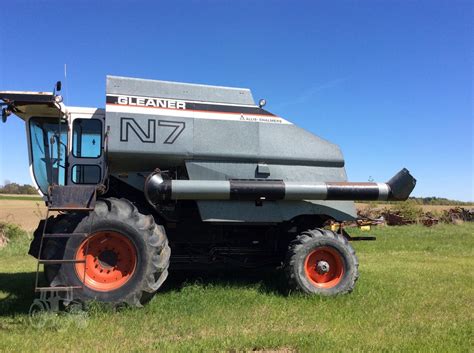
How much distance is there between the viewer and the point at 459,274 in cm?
950

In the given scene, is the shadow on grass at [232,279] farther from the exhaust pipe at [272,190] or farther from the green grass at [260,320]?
the exhaust pipe at [272,190]

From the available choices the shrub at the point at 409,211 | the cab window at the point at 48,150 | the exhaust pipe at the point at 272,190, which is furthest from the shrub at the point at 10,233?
the shrub at the point at 409,211

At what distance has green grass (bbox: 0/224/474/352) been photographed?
4973mm

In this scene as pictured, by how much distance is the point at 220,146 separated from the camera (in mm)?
7246

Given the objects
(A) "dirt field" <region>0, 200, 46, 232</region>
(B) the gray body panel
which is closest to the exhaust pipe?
(B) the gray body panel

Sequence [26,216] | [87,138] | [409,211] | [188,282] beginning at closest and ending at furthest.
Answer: [87,138]
[188,282]
[409,211]
[26,216]

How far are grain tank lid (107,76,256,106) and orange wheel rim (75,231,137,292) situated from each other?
221cm

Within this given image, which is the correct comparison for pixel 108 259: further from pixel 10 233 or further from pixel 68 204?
pixel 10 233

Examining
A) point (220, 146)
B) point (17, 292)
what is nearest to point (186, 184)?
point (220, 146)

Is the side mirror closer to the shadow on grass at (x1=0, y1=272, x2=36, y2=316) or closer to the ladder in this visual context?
the ladder

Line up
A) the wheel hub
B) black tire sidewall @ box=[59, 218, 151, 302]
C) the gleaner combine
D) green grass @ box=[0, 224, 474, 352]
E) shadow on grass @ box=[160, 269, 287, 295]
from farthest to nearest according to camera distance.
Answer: shadow on grass @ box=[160, 269, 287, 295]
the wheel hub
the gleaner combine
black tire sidewall @ box=[59, 218, 151, 302]
green grass @ box=[0, 224, 474, 352]

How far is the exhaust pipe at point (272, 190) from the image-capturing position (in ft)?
22.1

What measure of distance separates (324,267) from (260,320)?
190 centimetres

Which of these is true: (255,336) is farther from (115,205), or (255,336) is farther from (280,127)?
(280,127)
